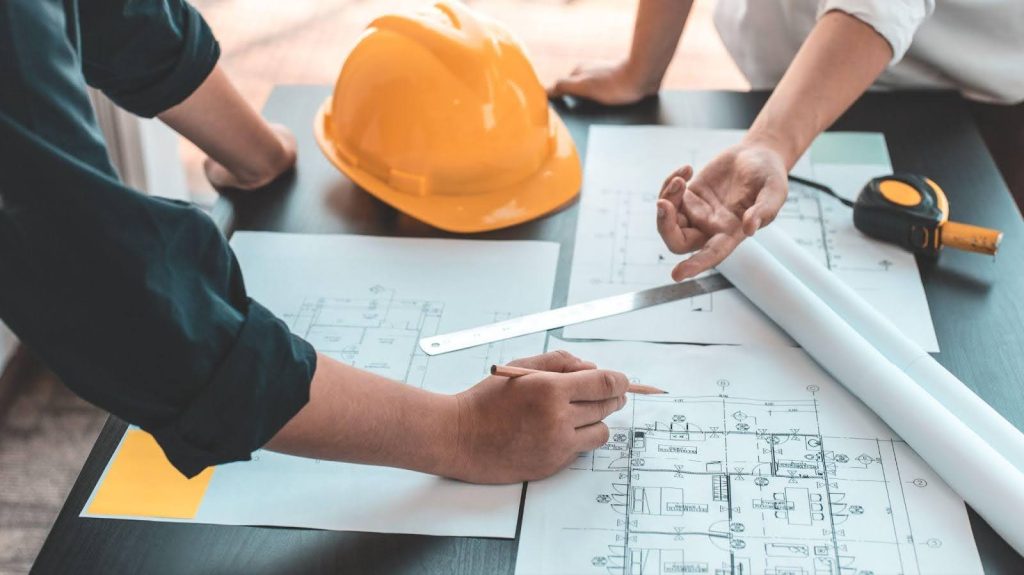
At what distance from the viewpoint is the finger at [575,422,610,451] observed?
90cm

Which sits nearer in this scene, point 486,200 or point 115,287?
point 115,287

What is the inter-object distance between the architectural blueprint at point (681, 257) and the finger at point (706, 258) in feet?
0.19

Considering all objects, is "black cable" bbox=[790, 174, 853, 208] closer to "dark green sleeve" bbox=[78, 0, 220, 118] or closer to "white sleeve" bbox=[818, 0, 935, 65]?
"white sleeve" bbox=[818, 0, 935, 65]

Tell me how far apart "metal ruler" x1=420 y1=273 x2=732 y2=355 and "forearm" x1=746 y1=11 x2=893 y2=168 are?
0.19 meters

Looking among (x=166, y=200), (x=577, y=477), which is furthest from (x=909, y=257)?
(x=166, y=200)

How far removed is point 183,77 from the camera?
116cm

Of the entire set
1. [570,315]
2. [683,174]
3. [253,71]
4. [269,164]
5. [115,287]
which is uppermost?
[115,287]

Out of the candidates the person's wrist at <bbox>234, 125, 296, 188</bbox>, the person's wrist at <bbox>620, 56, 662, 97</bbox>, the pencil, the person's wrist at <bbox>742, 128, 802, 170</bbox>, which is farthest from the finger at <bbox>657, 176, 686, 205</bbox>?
the person's wrist at <bbox>234, 125, 296, 188</bbox>

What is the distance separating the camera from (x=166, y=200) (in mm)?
717

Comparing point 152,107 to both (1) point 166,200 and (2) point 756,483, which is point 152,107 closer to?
(1) point 166,200

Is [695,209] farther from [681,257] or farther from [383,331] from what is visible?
[383,331]

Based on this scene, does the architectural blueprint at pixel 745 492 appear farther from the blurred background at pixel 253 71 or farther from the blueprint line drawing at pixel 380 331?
the blurred background at pixel 253 71

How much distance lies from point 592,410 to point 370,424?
20 centimetres

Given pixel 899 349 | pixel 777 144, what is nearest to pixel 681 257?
pixel 777 144
